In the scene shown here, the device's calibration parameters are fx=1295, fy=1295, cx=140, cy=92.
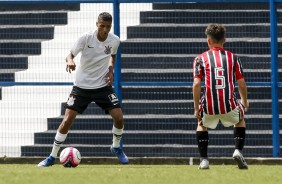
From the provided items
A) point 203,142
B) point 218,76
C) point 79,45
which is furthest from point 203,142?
point 79,45

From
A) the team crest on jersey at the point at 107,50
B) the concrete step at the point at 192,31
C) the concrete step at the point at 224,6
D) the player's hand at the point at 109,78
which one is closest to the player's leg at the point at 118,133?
the player's hand at the point at 109,78

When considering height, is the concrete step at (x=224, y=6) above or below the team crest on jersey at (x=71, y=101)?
above

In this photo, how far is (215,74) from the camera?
13.4 m

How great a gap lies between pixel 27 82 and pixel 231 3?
2.84 meters

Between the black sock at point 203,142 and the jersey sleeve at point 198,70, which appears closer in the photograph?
the jersey sleeve at point 198,70

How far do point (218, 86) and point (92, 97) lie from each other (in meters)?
1.95

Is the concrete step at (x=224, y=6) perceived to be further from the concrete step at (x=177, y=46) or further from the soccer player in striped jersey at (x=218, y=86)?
the soccer player in striped jersey at (x=218, y=86)

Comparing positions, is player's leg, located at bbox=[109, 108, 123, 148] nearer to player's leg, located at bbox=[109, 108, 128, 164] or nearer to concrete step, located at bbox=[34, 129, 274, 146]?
player's leg, located at bbox=[109, 108, 128, 164]

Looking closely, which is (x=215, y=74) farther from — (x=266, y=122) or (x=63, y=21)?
(x=63, y=21)

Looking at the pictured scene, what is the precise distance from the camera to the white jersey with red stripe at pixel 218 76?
13391 mm

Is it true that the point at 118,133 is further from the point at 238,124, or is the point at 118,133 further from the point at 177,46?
the point at 177,46

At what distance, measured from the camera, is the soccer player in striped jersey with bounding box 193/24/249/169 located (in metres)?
13.4

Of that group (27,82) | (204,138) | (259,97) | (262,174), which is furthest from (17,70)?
(262,174)

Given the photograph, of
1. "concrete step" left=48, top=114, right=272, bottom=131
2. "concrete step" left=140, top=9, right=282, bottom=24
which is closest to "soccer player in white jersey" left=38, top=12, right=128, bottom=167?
"concrete step" left=48, top=114, right=272, bottom=131
